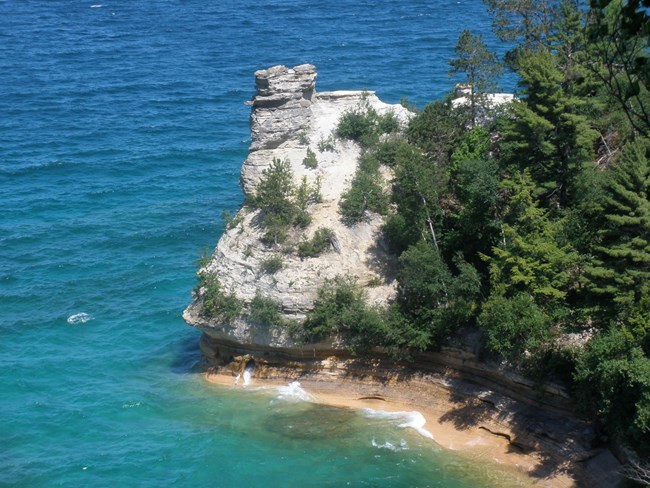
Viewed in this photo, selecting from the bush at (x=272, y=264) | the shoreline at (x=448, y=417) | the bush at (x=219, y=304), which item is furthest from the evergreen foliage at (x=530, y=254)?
the bush at (x=219, y=304)

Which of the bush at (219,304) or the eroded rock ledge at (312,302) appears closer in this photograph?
the eroded rock ledge at (312,302)

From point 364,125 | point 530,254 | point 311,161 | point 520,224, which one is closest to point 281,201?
point 311,161

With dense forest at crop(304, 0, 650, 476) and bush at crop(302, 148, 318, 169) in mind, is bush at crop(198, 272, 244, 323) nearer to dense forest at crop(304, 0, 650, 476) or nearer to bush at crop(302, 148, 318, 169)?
dense forest at crop(304, 0, 650, 476)

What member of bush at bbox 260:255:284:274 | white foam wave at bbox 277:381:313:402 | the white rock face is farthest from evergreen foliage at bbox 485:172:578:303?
white foam wave at bbox 277:381:313:402

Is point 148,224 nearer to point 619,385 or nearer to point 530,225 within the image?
point 530,225

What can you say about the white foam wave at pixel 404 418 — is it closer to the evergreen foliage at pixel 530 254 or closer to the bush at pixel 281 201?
the evergreen foliage at pixel 530 254

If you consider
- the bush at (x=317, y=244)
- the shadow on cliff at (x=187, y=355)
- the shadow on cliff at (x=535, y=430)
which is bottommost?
the shadow on cliff at (x=187, y=355)
